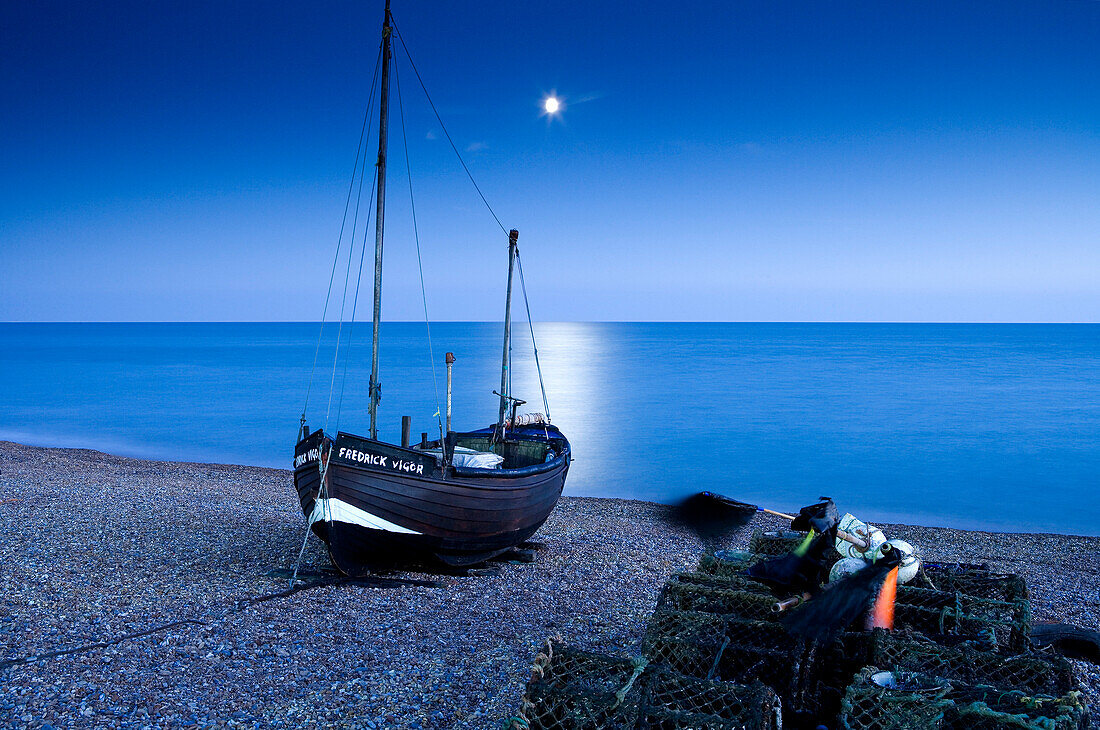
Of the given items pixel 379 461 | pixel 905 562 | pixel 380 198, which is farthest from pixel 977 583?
pixel 380 198

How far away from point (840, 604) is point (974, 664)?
984 mm

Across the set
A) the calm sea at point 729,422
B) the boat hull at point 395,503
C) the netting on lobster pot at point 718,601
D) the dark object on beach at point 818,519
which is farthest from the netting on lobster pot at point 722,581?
the calm sea at point 729,422

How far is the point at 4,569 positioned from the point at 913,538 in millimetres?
19361

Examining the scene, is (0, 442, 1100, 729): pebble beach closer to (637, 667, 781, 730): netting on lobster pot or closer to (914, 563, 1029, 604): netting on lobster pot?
(914, 563, 1029, 604): netting on lobster pot

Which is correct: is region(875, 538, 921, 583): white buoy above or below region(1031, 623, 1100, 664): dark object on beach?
above

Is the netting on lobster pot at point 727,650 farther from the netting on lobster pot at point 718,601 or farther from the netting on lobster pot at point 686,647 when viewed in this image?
the netting on lobster pot at point 718,601

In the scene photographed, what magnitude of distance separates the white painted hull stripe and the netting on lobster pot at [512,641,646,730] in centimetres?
628

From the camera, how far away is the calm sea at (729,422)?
29.2 m

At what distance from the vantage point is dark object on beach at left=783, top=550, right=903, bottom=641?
18.5 feet

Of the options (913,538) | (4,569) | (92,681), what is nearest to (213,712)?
(92,681)

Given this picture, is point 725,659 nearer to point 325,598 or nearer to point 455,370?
point 325,598

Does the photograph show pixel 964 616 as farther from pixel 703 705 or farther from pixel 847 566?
pixel 703 705

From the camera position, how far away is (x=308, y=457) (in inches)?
432

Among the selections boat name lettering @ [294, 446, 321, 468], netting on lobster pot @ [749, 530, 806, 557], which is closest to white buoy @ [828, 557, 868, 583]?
netting on lobster pot @ [749, 530, 806, 557]
